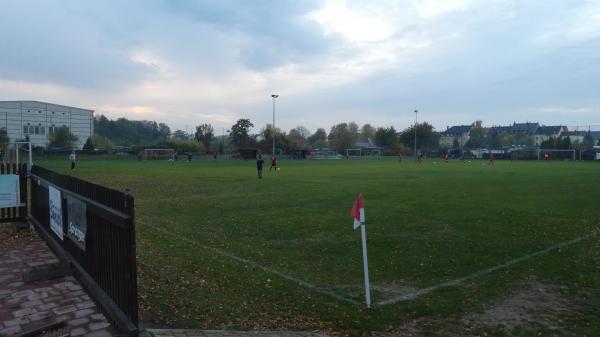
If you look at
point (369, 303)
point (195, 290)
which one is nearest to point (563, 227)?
point (369, 303)

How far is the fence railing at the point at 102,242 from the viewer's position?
4043 mm

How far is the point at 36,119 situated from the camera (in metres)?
95.4

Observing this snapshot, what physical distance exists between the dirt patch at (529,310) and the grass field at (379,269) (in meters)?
0.02

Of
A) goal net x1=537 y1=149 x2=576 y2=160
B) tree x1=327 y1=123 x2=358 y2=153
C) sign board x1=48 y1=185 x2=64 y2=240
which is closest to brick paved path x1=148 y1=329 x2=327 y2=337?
sign board x1=48 y1=185 x2=64 y2=240

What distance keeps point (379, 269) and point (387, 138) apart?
371 ft

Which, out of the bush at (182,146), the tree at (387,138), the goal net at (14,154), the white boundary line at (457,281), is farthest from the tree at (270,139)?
the white boundary line at (457,281)

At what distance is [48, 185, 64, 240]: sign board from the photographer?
22.5 ft

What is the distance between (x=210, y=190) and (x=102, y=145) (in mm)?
84921

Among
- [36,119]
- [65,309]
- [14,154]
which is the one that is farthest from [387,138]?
[65,309]

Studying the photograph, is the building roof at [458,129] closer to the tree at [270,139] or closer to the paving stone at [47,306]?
the tree at [270,139]

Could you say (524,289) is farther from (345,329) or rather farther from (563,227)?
(563,227)

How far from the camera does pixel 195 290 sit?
607 cm

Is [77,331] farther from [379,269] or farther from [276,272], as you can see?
[379,269]

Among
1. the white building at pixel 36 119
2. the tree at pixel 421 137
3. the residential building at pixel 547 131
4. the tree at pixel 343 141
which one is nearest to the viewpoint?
the white building at pixel 36 119
